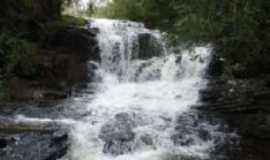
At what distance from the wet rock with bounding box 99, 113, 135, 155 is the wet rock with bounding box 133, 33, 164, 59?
17.3ft

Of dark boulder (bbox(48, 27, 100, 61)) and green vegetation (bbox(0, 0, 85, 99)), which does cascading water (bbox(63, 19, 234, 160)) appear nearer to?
dark boulder (bbox(48, 27, 100, 61))

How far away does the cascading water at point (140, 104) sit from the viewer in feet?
21.2

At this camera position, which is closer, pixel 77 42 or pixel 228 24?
pixel 228 24

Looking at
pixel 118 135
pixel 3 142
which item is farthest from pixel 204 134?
pixel 3 142

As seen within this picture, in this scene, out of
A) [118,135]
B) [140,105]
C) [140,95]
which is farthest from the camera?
[140,95]

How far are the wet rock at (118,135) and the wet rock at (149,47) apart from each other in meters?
5.26

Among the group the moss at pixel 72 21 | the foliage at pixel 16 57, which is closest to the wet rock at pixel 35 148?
the foliage at pixel 16 57

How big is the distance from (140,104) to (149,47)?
4341 mm

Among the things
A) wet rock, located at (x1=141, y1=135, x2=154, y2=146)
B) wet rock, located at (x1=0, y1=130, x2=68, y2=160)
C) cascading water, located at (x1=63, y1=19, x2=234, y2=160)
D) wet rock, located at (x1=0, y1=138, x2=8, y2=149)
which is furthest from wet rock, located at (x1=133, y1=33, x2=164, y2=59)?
wet rock, located at (x1=0, y1=138, x2=8, y2=149)

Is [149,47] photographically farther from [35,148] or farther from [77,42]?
[35,148]

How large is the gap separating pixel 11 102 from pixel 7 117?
1552 mm

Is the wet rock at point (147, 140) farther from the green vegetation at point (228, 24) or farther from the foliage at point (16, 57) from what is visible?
the foliage at point (16, 57)

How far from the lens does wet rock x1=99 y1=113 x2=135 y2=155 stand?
6.43 meters

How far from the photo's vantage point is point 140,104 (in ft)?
29.5
